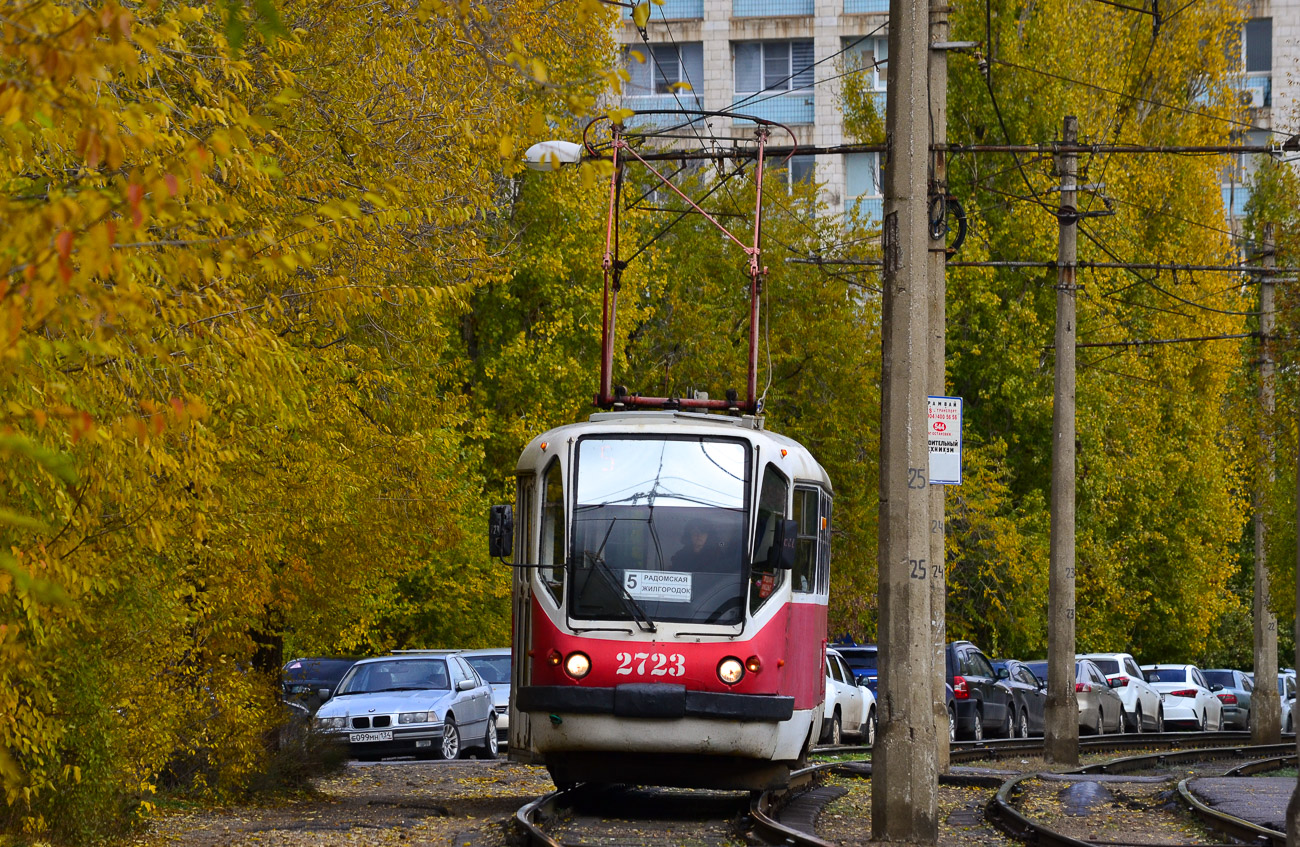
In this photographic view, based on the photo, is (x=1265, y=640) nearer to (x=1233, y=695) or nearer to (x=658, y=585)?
(x=1233, y=695)

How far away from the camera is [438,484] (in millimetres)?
17844

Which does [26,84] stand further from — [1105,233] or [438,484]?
[1105,233]

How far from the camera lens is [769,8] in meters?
60.8

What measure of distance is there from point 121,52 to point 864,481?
3146 cm

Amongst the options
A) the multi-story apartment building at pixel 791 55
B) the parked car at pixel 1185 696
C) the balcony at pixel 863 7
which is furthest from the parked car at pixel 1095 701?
the balcony at pixel 863 7

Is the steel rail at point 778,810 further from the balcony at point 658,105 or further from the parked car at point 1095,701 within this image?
the balcony at point 658,105

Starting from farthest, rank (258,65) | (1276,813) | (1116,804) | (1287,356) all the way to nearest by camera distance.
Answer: (1287,356) < (1116,804) < (1276,813) < (258,65)

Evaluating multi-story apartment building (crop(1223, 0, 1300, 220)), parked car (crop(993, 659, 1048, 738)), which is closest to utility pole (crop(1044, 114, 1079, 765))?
parked car (crop(993, 659, 1048, 738))

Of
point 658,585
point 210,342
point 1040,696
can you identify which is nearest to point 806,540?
point 658,585

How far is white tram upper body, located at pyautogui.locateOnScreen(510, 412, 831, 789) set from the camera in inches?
520

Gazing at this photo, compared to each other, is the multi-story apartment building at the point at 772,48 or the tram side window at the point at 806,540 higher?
the multi-story apartment building at the point at 772,48

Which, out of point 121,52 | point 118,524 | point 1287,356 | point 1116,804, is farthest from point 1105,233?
point 121,52

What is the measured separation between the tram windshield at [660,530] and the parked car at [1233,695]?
114ft

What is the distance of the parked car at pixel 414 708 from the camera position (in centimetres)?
2342
